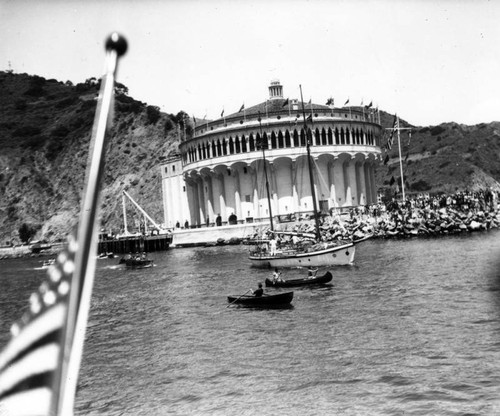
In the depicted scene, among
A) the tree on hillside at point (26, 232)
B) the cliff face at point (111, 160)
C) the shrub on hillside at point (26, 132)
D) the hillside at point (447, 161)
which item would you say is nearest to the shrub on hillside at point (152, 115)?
the cliff face at point (111, 160)

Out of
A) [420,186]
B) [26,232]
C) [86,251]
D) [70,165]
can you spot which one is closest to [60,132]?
[70,165]

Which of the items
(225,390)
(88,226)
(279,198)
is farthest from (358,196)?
(88,226)

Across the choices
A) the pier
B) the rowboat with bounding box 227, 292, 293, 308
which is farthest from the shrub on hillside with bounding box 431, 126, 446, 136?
the rowboat with bounding box 227, 292, 293, 308

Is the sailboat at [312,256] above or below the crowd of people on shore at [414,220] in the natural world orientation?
below

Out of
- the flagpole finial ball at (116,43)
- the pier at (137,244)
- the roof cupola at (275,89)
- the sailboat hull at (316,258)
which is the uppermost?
A: the roof cupola at (275,89)

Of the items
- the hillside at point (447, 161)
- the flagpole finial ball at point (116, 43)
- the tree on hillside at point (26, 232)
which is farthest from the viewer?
the hillside at point (447, 161)

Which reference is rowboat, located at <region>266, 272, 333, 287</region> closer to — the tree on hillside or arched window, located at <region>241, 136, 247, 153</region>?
arched window, located at <region>241, 136, 247, 153</region>

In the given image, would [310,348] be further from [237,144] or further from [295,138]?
[237,144]

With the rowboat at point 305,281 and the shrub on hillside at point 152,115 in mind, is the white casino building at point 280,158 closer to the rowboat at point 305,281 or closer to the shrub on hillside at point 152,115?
the shrub on hillside at point 152,115
